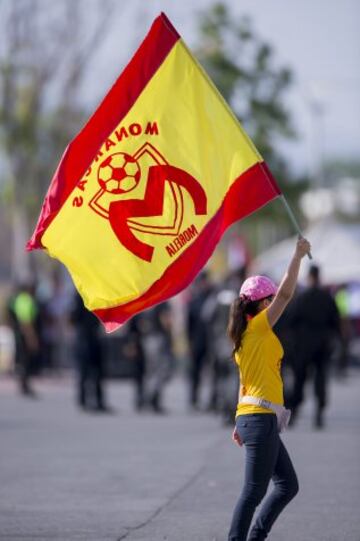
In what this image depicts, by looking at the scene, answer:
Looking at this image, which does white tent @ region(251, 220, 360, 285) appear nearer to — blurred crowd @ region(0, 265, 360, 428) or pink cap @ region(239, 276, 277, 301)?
blurred crowd @ region(0, 265, 360, 428)

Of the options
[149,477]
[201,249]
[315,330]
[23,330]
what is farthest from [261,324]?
[23,330]

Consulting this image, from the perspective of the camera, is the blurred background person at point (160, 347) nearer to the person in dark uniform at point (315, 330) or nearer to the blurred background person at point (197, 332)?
the blurred background person at point (197, 332)

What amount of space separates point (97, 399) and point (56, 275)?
1319 centimetres

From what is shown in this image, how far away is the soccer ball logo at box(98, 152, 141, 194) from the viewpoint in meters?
9.74

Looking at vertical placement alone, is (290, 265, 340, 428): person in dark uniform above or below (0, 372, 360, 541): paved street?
above

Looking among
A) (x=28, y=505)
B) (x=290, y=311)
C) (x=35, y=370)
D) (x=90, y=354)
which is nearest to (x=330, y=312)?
(x=290, y=311)

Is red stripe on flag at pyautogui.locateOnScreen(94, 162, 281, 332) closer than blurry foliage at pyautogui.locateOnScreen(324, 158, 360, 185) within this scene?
Yes

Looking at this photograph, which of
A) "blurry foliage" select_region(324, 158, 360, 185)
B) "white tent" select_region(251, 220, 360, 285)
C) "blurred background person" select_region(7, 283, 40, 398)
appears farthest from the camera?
"blurry foliage" select_region(324, 158, 360, 185)

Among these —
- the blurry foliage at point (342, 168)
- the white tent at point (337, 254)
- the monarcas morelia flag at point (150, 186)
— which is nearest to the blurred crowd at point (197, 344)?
the monarcas morelia flag at point (150, 186)

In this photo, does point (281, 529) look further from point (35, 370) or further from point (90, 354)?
point (35, 370)

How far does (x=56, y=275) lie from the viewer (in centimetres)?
3422

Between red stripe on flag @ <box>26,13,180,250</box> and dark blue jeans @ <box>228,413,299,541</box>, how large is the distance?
7.11 ft

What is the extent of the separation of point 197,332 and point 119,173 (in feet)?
36.8

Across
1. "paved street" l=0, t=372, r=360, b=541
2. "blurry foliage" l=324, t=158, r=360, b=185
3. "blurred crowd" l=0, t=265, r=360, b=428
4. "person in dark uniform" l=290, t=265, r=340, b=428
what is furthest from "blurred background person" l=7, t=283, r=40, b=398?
"blurry foliage" l=324, t=158, r=360, b=185
